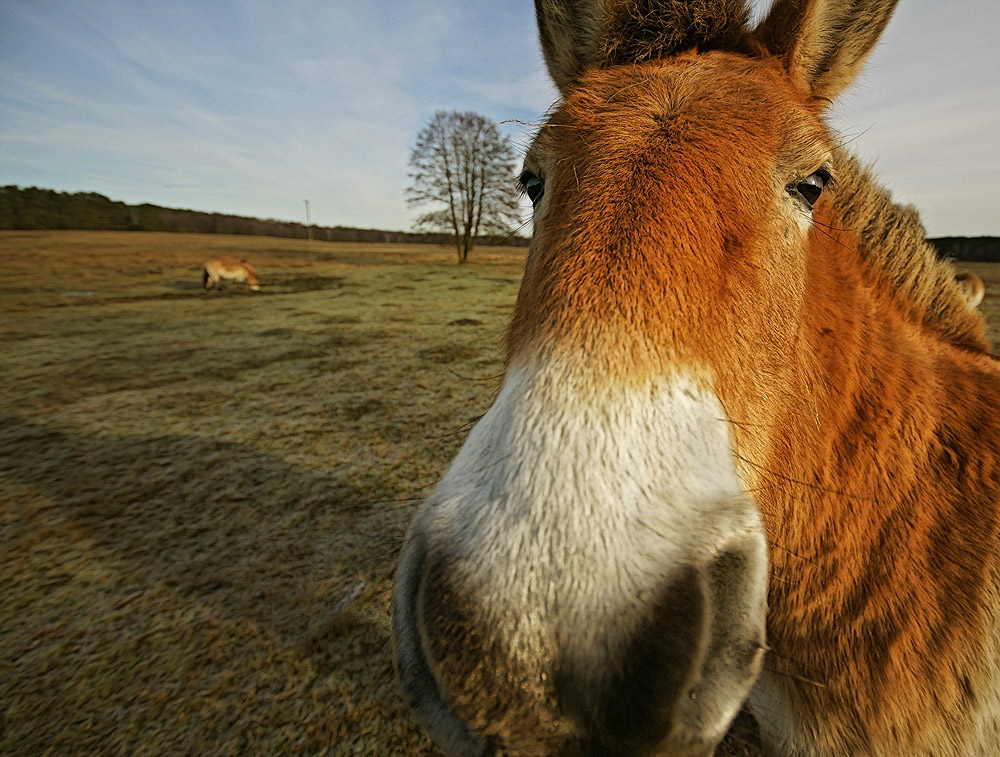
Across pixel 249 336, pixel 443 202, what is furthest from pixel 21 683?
pixel 443 202

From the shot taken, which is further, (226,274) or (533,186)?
(226,274)

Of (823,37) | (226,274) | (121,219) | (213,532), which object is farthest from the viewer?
(121,219)

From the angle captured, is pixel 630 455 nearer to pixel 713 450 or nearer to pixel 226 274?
pixel 713 450

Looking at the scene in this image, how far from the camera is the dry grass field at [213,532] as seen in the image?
189 centimetres

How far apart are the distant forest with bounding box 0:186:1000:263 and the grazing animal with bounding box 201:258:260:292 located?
43.4 ft

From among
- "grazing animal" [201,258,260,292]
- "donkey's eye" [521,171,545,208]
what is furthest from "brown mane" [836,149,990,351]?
"grazing animal" [201,258,260,292]

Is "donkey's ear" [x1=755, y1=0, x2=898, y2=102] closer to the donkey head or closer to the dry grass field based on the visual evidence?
the donkey head

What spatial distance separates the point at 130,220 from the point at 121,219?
30.1 inches

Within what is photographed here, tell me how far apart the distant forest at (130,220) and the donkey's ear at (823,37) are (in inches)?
816

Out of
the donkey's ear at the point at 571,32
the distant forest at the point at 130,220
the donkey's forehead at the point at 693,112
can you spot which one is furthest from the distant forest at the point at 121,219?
the donkey's forehead at the point at 693,112

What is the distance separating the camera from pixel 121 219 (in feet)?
136

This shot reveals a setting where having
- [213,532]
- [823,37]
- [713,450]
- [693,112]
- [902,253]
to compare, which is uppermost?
[823,37]

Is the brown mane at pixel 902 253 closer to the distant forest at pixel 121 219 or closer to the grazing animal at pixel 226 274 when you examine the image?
the grazing animal at pixel 226 274

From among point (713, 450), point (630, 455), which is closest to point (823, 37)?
point (713, 450)
